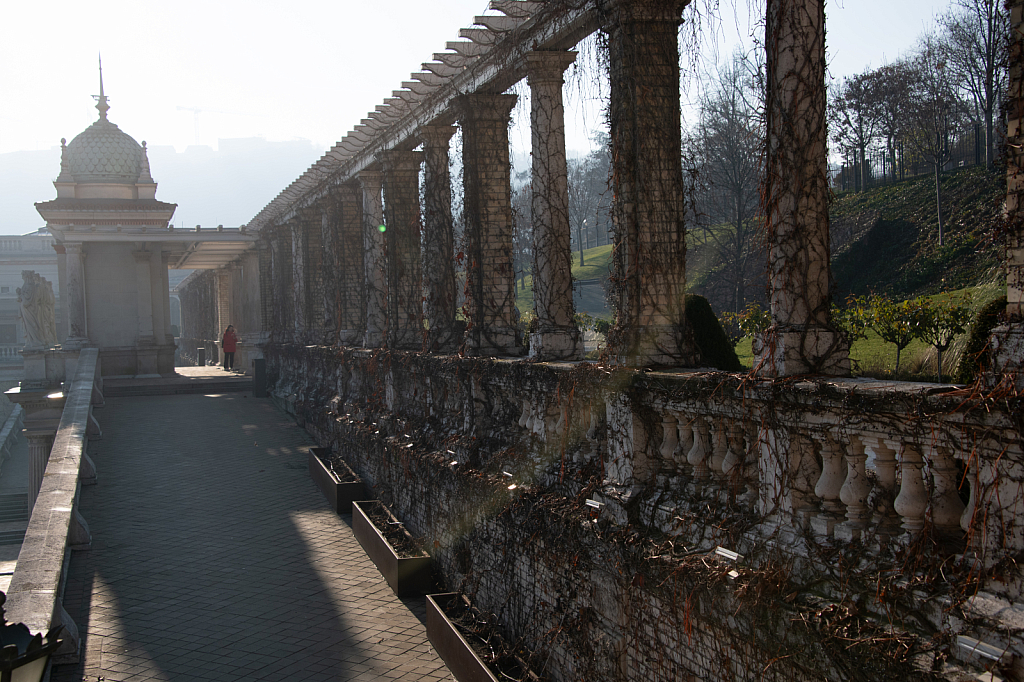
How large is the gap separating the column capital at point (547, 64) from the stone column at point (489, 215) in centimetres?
157

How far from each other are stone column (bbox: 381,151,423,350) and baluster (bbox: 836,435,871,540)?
30.6 feet

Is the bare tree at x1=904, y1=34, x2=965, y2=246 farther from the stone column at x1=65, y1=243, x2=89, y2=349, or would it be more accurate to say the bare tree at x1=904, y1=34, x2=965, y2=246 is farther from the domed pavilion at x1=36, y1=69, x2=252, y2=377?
the stone column at x1=65, y1=243, x2=89, y2=349

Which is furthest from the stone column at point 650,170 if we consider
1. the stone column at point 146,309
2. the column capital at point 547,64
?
the stone column at point 146,309

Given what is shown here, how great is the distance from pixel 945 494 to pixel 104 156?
105 feet

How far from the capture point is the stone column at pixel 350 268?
1560 centimetres

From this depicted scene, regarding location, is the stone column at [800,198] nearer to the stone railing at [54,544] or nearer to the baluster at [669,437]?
the baluster at [669,437]

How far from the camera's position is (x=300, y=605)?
8.09m

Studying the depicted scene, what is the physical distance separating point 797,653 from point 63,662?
5.77 metres

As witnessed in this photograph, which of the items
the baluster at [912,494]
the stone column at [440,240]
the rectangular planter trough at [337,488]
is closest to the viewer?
the baluster at [912,494]

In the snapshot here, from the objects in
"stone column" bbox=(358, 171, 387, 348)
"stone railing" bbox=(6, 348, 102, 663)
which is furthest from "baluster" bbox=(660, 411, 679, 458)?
"stone column" bbox=(358, 171, 387, 348)

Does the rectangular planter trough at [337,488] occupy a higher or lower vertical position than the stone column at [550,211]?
lower

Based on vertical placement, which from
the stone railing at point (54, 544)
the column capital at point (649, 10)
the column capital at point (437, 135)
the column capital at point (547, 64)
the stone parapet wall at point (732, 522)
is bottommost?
the stone railing at point (54, 544)

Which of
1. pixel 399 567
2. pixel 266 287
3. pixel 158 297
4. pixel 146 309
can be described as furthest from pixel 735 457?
pixel 158 297

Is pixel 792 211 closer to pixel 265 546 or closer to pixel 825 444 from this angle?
pixel 825 444
